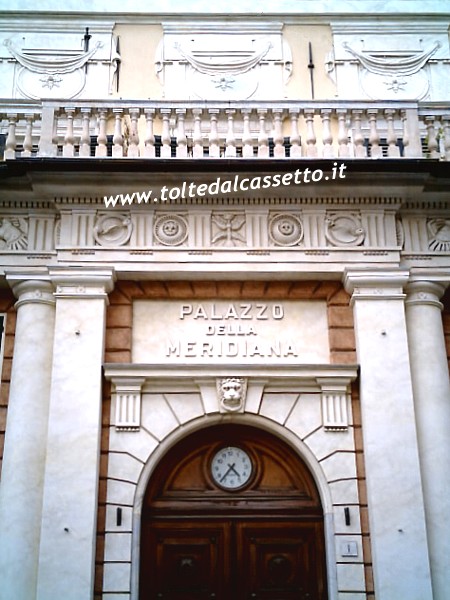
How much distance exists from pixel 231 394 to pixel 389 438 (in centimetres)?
226

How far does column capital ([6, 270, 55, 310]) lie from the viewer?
37.9 ft

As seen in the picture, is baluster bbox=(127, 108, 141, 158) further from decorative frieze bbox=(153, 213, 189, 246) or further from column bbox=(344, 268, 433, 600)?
column bbox=(344, 268, 433, 600)

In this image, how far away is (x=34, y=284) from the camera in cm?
1156

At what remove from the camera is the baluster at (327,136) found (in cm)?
1201

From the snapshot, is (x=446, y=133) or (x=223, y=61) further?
(x=223, y=61)

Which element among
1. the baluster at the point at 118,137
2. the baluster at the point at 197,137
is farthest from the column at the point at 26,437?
the baluster at the point at 197,137

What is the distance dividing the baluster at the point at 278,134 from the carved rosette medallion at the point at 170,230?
1.76 meters

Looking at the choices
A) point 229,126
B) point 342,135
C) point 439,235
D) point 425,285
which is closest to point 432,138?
point 342,135

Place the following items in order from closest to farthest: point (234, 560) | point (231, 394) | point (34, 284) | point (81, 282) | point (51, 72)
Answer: point (234, 560) < point (231, 394) < point (81, 282) < point (34, 284) < point (51, 72)

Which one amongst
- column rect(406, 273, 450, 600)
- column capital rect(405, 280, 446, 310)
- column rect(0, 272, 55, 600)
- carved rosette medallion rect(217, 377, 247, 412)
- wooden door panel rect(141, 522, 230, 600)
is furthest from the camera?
column capital rect(405, 280, 446, 310)

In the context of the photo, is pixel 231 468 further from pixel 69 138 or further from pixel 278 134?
pixel 69 138

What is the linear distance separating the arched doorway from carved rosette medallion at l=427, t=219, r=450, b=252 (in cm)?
378

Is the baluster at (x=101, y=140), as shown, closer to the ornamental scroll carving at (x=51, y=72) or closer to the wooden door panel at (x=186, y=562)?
the ornamental scroll carving at (x=51, y=72)

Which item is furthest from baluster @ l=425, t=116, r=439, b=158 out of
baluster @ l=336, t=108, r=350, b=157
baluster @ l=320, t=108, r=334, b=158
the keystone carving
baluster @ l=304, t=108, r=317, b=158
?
the keystone carving
